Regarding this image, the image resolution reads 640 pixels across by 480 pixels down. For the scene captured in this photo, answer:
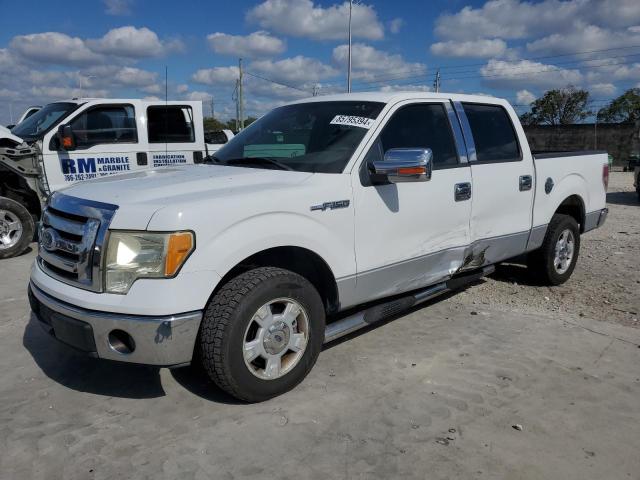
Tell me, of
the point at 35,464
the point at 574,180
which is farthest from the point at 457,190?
the point at 35,464

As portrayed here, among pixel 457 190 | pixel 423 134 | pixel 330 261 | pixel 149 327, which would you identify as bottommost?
pixel 149 327

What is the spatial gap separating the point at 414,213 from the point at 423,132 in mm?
671

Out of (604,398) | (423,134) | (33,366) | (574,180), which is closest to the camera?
(604,398)

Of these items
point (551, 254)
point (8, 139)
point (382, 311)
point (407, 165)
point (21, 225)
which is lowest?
point (382, 311)

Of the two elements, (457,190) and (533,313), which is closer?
(457,190)

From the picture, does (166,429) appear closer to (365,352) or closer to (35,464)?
(35,464)

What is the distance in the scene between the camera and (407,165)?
3.32m

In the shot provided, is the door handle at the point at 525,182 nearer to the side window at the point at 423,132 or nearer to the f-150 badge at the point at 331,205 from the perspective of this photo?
the side window at the point at 423,132

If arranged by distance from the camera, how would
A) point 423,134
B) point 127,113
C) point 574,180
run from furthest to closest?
point 127,113 → point 574,180 → point 423,134

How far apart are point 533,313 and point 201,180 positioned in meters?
3.26

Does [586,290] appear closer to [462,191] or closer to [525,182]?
[525,182]

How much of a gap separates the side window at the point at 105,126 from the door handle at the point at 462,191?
5.79 metres

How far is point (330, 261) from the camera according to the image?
11.1 ft

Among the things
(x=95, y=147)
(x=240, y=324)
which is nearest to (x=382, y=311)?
(x=240, y=324)
